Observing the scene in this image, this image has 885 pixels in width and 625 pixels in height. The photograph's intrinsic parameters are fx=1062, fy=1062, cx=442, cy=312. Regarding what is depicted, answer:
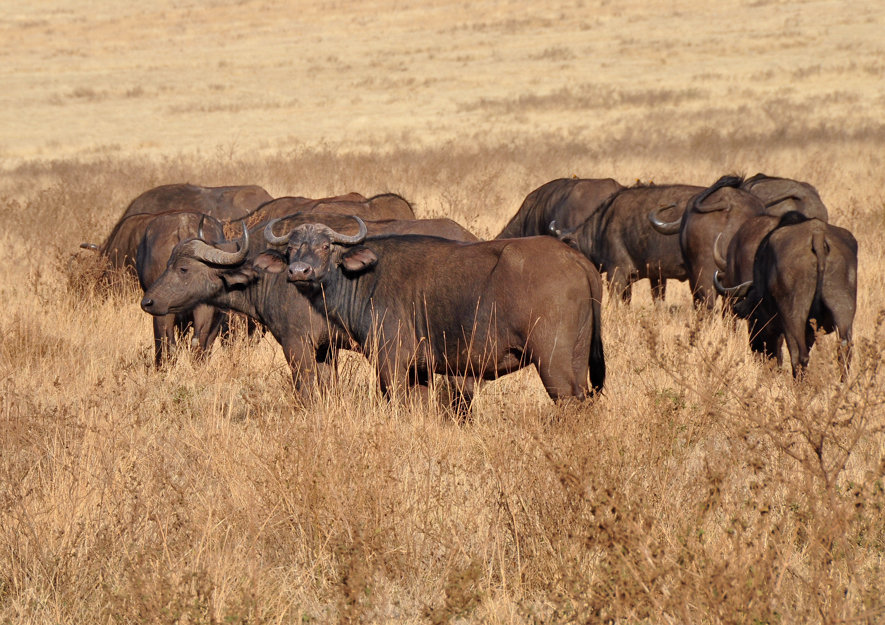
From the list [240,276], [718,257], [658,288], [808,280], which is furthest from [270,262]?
[658,288]

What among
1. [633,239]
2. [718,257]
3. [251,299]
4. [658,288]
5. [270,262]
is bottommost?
[658,288]

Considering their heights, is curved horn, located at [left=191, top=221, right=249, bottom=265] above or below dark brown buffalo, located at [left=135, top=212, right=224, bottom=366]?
above

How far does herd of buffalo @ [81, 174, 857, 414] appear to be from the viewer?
662 centimetres

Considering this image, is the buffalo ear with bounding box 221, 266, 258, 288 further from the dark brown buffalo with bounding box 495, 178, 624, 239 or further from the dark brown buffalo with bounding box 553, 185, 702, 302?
the dark brown buffalo with bounding box 495, 178, 624, 239

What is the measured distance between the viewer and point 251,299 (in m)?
7.97

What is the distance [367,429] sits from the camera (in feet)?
19.2

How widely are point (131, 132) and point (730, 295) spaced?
3600 centimetres

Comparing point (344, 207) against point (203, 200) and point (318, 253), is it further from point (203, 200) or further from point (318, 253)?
point (203, 200)

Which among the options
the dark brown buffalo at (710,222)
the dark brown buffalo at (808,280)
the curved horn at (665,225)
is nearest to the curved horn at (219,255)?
the dark brown buffalo at (808,280)

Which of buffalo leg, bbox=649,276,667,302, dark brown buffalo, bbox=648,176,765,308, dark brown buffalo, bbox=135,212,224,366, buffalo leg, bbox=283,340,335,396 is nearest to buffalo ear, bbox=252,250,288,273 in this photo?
buffalo leg, bbox=283,340,335,396

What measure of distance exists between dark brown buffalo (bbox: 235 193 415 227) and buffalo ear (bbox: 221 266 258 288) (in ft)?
7.51

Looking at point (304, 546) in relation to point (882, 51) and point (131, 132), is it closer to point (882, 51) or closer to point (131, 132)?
point (131, 132)

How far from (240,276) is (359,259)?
1054 mm

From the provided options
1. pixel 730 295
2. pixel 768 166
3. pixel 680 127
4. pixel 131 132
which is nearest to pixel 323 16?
pixel 131 132
